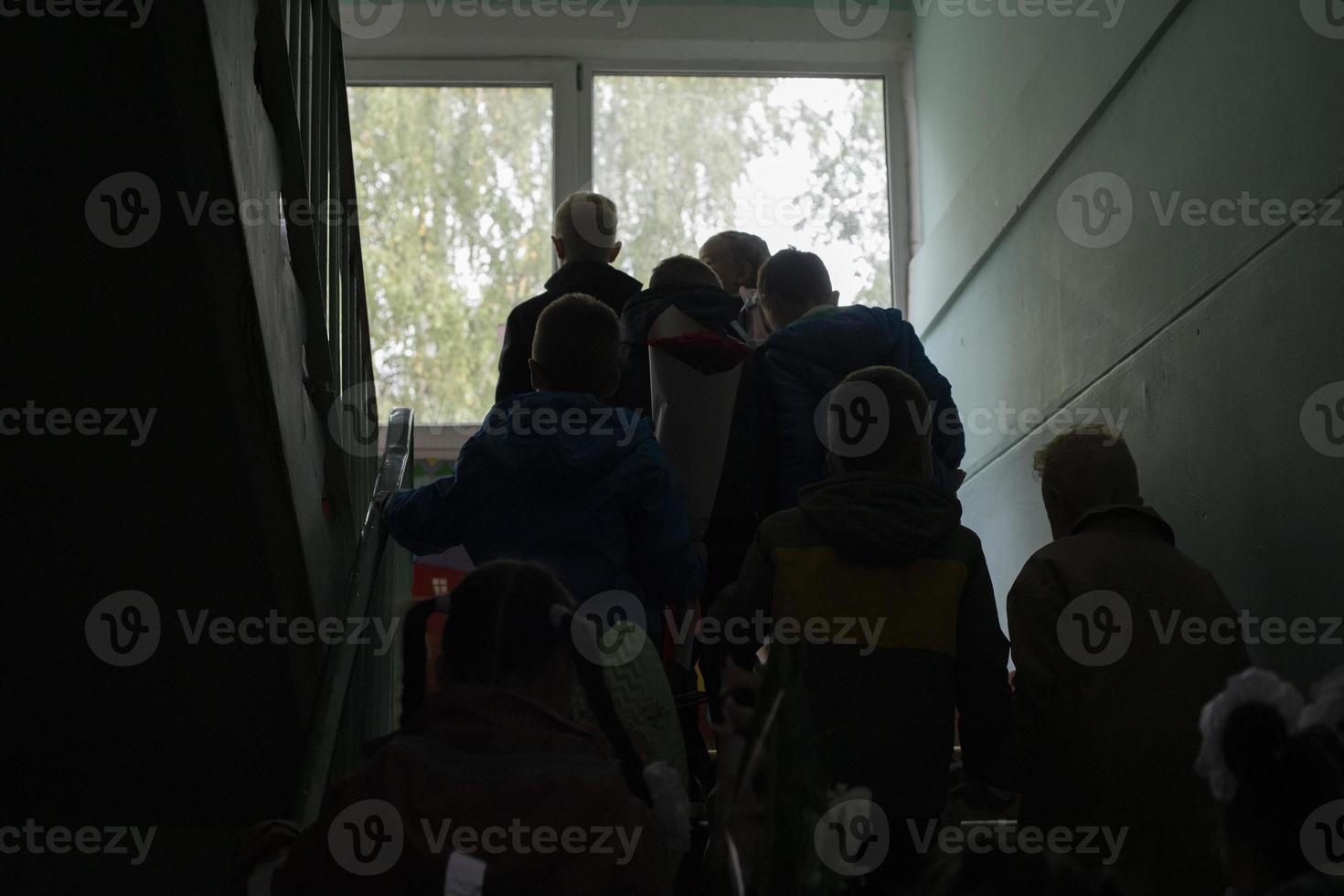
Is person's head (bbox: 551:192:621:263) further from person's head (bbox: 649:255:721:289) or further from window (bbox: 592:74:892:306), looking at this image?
window (bbox: 592:74:892:306)

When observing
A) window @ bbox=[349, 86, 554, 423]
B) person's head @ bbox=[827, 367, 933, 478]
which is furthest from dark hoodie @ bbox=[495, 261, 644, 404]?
window @ bbox=[349, 86, 554, 423]

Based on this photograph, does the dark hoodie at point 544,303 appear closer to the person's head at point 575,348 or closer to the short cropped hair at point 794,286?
the short cropped hair at point 794,286

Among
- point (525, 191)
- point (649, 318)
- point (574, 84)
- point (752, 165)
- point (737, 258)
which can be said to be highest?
point (574, 84)

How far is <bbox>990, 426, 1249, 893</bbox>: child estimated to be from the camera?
2.42 metres

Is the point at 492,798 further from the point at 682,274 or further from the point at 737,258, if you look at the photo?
the point at 737,258

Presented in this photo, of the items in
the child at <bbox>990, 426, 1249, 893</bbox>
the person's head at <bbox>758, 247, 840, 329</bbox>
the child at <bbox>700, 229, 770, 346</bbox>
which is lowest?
the child at <bbox>990, 426, 1249, 893</bbox>

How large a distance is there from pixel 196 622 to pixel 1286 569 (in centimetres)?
224

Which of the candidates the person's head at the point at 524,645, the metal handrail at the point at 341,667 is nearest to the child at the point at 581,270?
the metal handrail at the point at 341,667

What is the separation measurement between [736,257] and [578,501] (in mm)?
1789

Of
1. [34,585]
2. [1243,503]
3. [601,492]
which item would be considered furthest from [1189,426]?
[34,585]

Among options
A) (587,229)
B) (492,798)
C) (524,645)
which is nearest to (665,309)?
(587,229)

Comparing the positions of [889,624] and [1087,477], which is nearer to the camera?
[889,624]

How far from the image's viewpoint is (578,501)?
288 centimetres

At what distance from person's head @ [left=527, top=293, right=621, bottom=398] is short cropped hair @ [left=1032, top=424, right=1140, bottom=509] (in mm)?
981
